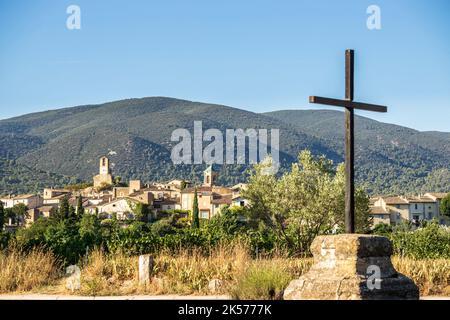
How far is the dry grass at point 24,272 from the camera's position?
31.2 feet

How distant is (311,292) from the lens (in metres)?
6.92

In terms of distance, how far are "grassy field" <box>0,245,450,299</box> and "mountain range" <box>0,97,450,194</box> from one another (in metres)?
105

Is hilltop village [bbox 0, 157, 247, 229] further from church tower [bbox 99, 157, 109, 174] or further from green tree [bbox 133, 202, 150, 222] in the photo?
church tower [bbox 99, 157, 109, 174]

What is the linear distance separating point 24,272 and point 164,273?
1965mm

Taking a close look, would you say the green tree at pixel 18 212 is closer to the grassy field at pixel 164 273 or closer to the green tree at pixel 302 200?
the green tree at pixel 302 200

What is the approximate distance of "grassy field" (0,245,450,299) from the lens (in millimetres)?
9281

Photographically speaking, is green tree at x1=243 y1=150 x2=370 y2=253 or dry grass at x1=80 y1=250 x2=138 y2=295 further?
green tree at x1=243 y1=150 x2=370 y2=253

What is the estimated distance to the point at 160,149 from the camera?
14600cm

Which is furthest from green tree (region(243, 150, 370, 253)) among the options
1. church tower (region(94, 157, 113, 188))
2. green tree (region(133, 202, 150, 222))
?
church tower (region(94, 157, 113, 188))

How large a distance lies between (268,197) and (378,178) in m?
102

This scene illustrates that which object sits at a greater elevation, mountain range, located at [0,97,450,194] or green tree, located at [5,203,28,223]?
mountain range, located at [0,97,450,194]

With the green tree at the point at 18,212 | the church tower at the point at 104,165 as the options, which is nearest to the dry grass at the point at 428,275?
the green tree at the point at 18,212
